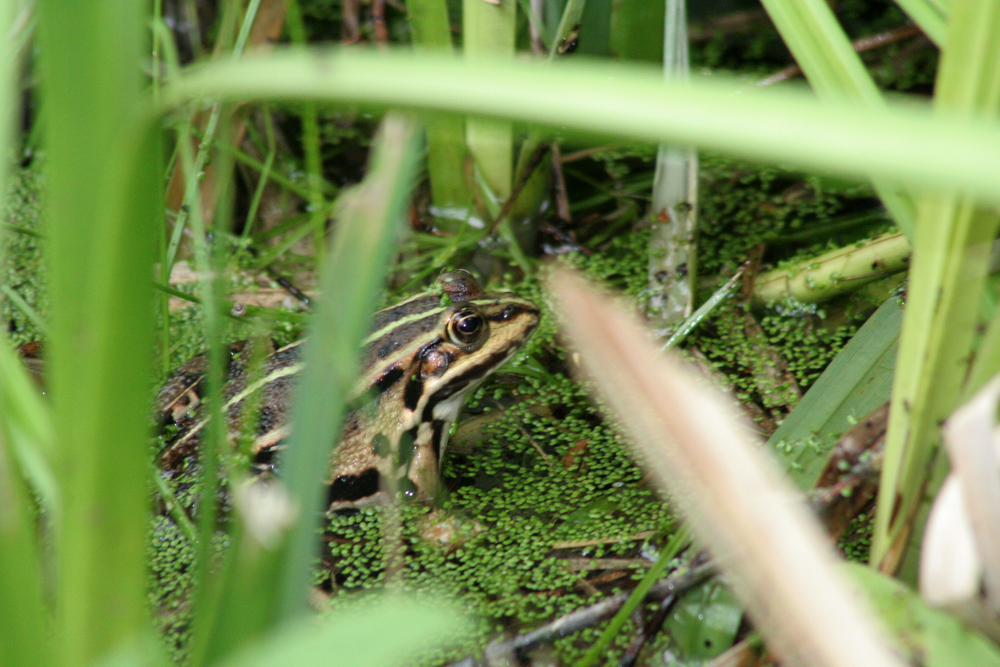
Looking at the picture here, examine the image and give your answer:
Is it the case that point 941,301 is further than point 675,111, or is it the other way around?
point 941,301

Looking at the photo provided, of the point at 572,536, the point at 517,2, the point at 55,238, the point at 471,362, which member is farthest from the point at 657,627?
the point at 517,2

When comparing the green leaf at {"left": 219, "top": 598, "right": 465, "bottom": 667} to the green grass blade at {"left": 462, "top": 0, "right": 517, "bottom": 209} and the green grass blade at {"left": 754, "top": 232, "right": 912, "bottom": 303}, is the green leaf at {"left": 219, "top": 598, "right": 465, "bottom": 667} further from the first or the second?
the green grass blade at {"left": 754, "top": 232, "right": 912, "bottom": 303}

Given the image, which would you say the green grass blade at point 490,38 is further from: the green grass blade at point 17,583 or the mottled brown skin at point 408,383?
the green grass blade at point 17,583

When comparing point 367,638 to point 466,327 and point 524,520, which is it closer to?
point 524,520

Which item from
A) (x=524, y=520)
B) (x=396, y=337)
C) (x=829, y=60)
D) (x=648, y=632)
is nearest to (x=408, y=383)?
(x=396, y=337)

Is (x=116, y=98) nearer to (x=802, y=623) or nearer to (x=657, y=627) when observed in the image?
(x=802, y=623)
